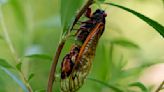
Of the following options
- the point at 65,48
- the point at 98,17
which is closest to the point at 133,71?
the point at 65,48

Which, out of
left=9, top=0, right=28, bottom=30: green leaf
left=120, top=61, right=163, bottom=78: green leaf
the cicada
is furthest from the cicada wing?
left=9, top=0, right=28, bottom=30: green leaf

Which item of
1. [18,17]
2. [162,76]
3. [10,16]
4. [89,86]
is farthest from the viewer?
[10,16]

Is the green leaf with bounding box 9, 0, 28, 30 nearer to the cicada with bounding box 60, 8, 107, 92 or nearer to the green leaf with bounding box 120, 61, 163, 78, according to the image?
the green leaf with bounding box 120, 61, 163, 78

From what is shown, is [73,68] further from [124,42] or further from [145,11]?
[145,11]

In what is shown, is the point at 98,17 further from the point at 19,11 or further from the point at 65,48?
the point at 19,11

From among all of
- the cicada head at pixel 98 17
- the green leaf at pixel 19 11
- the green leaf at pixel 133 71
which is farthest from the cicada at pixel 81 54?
the green leaf at pixel 19 11

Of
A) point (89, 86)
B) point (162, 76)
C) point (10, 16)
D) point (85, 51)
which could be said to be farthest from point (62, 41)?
point (10, 16)

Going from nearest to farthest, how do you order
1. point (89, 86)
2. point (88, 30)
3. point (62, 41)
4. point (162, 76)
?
point (62, 41), point (88, 30), point (89, 86), point (162, 76)
